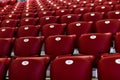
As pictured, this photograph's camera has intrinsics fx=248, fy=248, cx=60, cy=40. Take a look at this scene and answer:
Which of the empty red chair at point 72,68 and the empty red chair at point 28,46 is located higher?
the empty red chair at point 72,68

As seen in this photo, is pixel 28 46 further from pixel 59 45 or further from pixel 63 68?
pixel 63 68

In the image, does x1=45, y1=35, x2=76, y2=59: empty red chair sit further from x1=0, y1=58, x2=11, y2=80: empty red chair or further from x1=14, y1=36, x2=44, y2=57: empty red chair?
x1=0, y1=58, x2=11, y2=80: empty red chair

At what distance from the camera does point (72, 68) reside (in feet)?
2.35

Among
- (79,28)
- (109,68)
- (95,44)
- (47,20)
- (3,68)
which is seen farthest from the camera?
(47,20)

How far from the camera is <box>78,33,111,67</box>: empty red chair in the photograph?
0.93m

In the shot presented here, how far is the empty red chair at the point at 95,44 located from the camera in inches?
36.4

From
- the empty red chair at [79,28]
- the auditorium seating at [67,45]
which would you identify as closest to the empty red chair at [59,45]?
the auditorium seating at [67,45]

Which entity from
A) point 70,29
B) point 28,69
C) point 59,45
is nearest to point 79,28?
point 70,29

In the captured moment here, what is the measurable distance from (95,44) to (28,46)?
30 centimetres

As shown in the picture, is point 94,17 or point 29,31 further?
point 94,17

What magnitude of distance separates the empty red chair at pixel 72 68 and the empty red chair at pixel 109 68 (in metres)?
0.04

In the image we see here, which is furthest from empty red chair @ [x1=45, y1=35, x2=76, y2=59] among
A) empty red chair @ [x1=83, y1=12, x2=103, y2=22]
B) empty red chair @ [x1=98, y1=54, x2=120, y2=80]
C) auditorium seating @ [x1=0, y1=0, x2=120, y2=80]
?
empty red chair @ [x1=83, y1=12, x2=103, y2=22]

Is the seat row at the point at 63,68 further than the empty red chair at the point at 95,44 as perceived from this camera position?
No

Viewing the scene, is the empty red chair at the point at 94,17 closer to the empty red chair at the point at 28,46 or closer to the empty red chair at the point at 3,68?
the empty red chair at the point at 28,46
